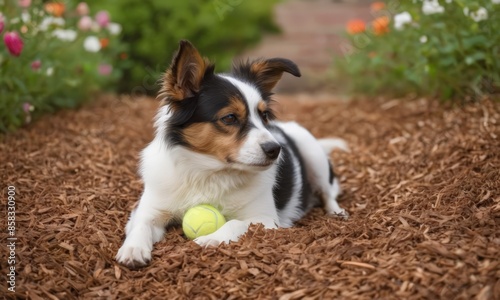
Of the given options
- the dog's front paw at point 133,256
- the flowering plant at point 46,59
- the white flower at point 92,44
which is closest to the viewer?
the dog's front paw at point 133,256

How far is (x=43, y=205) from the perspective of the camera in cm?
439

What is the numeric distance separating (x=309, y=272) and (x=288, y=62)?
1.64m

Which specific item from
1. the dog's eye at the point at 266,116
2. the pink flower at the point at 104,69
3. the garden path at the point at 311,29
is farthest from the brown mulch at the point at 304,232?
the garden path at the point at 311,29

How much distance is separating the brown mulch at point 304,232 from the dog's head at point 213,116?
56 cm

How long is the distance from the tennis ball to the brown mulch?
15cm

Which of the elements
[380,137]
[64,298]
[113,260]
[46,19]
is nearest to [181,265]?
[113,260]

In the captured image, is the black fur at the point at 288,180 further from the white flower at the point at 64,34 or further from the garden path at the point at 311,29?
the garden path at the point at 311,29

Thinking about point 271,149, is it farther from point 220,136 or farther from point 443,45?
point 443,45

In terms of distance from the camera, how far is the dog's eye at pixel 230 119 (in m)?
3.88

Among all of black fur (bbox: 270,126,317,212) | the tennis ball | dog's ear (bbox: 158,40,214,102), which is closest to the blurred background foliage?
dog's ear (bbox: 158,40,214,102)

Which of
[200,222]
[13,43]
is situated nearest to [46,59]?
[13,43]

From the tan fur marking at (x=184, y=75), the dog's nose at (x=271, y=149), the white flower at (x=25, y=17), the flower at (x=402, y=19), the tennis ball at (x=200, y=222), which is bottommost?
the tennis ball at (x=200, y=222)

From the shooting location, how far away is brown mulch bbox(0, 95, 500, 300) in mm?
3225

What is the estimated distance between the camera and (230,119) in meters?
3.89
